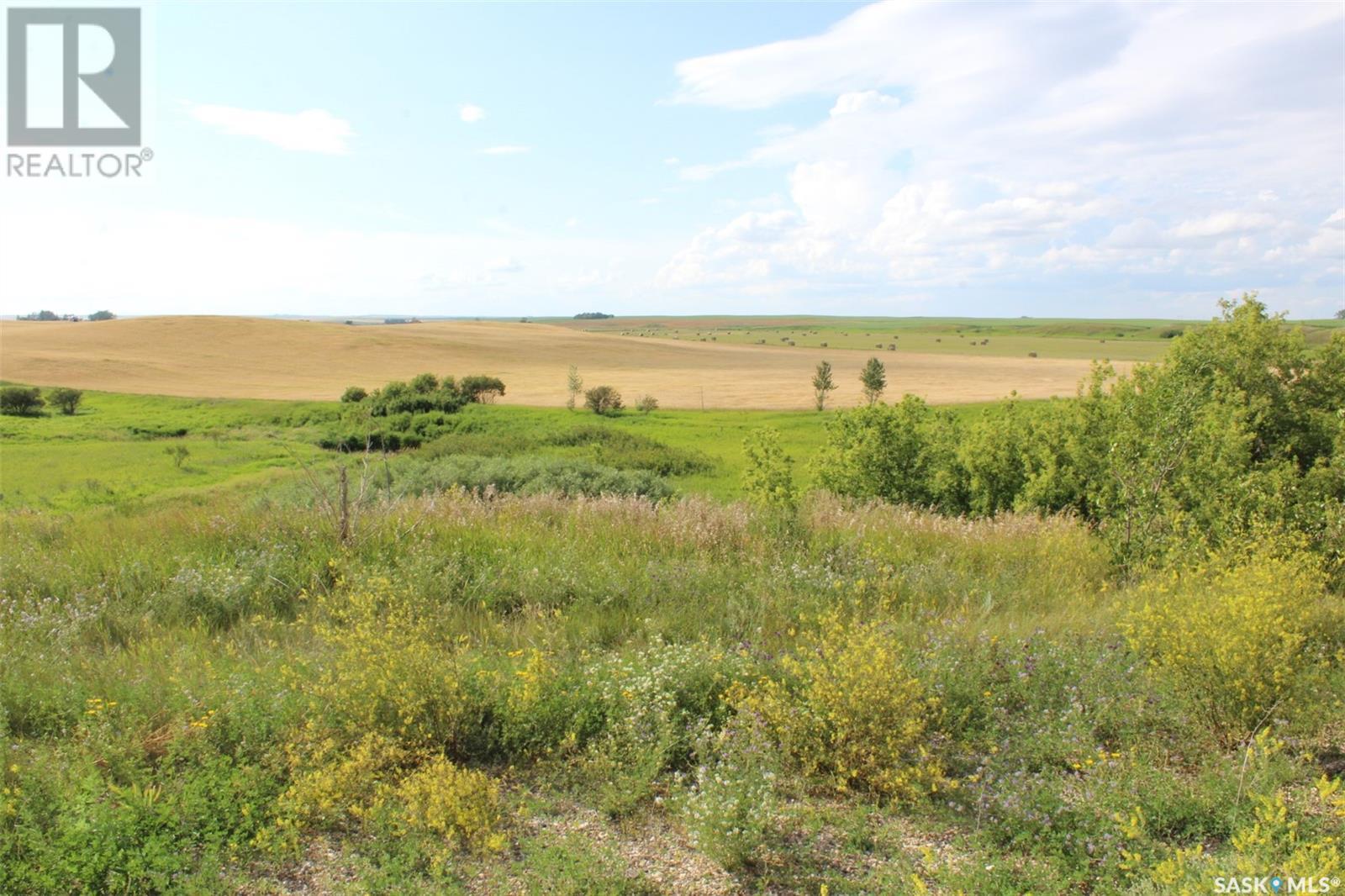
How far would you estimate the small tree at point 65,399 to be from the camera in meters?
50.7

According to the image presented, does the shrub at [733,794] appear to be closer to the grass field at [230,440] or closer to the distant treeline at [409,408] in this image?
the grass field at [230,440]

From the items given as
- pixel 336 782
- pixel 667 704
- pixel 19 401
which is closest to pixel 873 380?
pixel 19 401

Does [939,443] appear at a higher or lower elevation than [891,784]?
higher

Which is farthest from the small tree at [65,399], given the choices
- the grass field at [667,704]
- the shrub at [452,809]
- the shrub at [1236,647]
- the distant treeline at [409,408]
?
the shrub at [1236,647]

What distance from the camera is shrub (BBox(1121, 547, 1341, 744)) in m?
4.45

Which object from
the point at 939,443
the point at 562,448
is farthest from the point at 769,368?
the point at 939,443

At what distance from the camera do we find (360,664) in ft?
15.3

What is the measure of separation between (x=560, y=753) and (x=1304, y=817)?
3.34 meters

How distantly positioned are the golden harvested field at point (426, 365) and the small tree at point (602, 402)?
548 cm

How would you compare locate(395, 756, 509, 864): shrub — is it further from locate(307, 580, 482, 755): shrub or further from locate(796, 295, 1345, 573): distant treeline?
locate(796, 295, 1345, 573): distant treeline

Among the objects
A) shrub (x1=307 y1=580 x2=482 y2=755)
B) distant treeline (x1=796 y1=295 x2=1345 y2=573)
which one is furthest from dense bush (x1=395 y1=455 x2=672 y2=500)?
shrub (x1=307 y1=580 x2=482 y2=755)

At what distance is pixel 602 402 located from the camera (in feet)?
181

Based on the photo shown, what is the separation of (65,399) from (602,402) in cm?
3248

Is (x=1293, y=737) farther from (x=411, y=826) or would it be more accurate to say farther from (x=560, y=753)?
(x=411, y=826)
